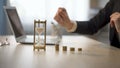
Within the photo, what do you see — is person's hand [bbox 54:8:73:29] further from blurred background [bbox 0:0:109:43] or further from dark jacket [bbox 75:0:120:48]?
blurred background [bbox 0:0:109:43]

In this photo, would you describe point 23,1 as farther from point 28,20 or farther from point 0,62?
Answer: point 0,62

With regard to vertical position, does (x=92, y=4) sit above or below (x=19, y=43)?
above

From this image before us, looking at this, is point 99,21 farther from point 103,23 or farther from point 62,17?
point 62,17

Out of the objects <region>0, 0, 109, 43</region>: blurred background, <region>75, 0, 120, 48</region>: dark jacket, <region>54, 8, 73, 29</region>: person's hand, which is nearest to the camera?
<region>54, 8, 73, 29</region>: person's hand

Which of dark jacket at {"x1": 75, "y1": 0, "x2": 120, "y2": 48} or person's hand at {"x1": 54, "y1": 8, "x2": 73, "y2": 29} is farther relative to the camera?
dark jacket at {"x1": 75, "y1": 0, "x2": 120, "y2": 48}

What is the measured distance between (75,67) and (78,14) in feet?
8.85

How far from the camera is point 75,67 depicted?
40.2 inches

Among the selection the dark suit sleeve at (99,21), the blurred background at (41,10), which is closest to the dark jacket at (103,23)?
the dark suit sleeve at (99,21)

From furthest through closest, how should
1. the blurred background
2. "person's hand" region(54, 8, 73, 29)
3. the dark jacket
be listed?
the blurred background < the dark jacket < "person's hand" region(54, 8, 73, 29)

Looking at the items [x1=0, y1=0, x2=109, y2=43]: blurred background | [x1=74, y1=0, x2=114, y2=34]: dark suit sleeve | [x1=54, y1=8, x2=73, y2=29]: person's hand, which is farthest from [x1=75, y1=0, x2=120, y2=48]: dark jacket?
[x1=0, y1=0, x2=109, y2=43]: blurred background

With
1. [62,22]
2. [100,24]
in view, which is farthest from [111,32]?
[62,22]

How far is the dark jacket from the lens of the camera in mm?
2232

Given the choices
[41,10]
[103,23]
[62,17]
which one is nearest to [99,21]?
[103,23]

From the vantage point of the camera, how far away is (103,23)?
7.75ft
